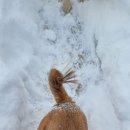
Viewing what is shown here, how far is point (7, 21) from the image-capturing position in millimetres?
1939

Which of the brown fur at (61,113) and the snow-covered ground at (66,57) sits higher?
the snow-covered ground at (66,57)

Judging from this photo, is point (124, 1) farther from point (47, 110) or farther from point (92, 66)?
point (47, 110)

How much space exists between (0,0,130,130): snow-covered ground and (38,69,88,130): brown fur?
0.18 metres

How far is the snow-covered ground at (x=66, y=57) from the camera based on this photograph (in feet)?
6.10

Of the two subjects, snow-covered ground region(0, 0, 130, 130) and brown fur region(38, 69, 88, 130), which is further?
snow-covered ground region(0, 0, 130, 130)

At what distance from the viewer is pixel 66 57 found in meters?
2.01

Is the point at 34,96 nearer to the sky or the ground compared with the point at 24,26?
nearer to the ground

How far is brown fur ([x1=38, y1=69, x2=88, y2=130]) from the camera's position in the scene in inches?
66.1

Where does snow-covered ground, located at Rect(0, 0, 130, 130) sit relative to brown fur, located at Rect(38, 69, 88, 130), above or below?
above

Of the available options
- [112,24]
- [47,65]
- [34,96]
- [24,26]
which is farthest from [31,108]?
[112,24]

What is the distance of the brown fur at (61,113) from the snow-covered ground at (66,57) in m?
0.18

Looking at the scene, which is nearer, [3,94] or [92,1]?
[3,94]

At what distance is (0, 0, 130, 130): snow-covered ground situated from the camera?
73.2 inches

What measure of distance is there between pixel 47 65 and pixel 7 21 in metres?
0.25
